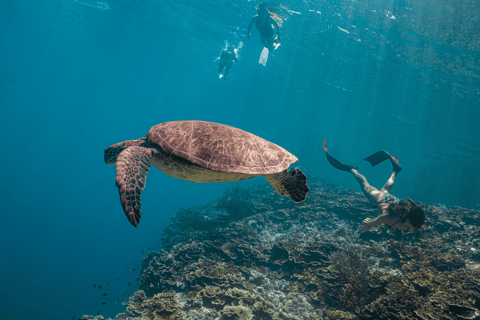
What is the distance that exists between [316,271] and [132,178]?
577cm

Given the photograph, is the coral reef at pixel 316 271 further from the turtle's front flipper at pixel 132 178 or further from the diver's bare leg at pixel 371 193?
the turtle's front flipper at pixel 132 178

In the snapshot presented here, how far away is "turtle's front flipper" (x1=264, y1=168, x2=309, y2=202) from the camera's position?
315 cm

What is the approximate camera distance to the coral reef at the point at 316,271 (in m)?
4.11

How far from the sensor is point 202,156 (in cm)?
268

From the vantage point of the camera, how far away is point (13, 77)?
7294 centimetres

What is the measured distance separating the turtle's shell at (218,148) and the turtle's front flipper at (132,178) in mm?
341

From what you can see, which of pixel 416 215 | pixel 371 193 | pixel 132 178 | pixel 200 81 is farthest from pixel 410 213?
pixel 200 81

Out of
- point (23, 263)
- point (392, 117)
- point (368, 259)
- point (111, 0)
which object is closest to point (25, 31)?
point (111, 0)

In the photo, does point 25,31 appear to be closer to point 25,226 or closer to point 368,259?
point 25,226

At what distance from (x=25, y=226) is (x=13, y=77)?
92.3 meters

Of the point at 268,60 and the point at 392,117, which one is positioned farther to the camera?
the point at 392,117

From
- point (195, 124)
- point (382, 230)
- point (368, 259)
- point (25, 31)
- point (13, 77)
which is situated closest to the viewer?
point (195, 124)

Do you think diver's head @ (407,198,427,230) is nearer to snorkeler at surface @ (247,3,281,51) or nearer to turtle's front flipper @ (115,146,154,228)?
turtle's front flipper @ (115,146,154,228)

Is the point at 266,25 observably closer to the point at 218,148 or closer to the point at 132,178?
the point at 218,148
